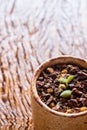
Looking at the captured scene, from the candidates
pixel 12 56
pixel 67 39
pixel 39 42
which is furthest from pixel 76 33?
pixel 12 56

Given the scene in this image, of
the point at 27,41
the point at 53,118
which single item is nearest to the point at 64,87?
the point at 53,118

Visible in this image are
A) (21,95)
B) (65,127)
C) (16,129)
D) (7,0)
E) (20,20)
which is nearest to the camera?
(65,127)

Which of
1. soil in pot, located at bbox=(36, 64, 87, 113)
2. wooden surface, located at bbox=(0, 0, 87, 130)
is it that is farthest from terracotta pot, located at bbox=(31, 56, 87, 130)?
wooden surface, located at bbox=(0, 0, 87, 130)

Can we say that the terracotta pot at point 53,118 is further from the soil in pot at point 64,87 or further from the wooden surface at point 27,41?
the wooden surface at point 27,41

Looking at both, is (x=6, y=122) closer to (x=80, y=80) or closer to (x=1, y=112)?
(x=1, y=112)

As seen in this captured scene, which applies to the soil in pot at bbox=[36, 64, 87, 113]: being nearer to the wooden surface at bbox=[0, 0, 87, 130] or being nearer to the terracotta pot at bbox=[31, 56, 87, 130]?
the terracotta pot at bbox=[31, 56, 87, 130]

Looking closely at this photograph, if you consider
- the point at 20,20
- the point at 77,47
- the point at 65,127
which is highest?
the point at 20,20

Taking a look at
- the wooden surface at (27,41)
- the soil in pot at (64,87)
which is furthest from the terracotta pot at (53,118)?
the wooden surface at (27,41)

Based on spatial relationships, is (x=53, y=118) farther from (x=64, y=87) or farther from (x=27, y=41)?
(x=27, y=41)
